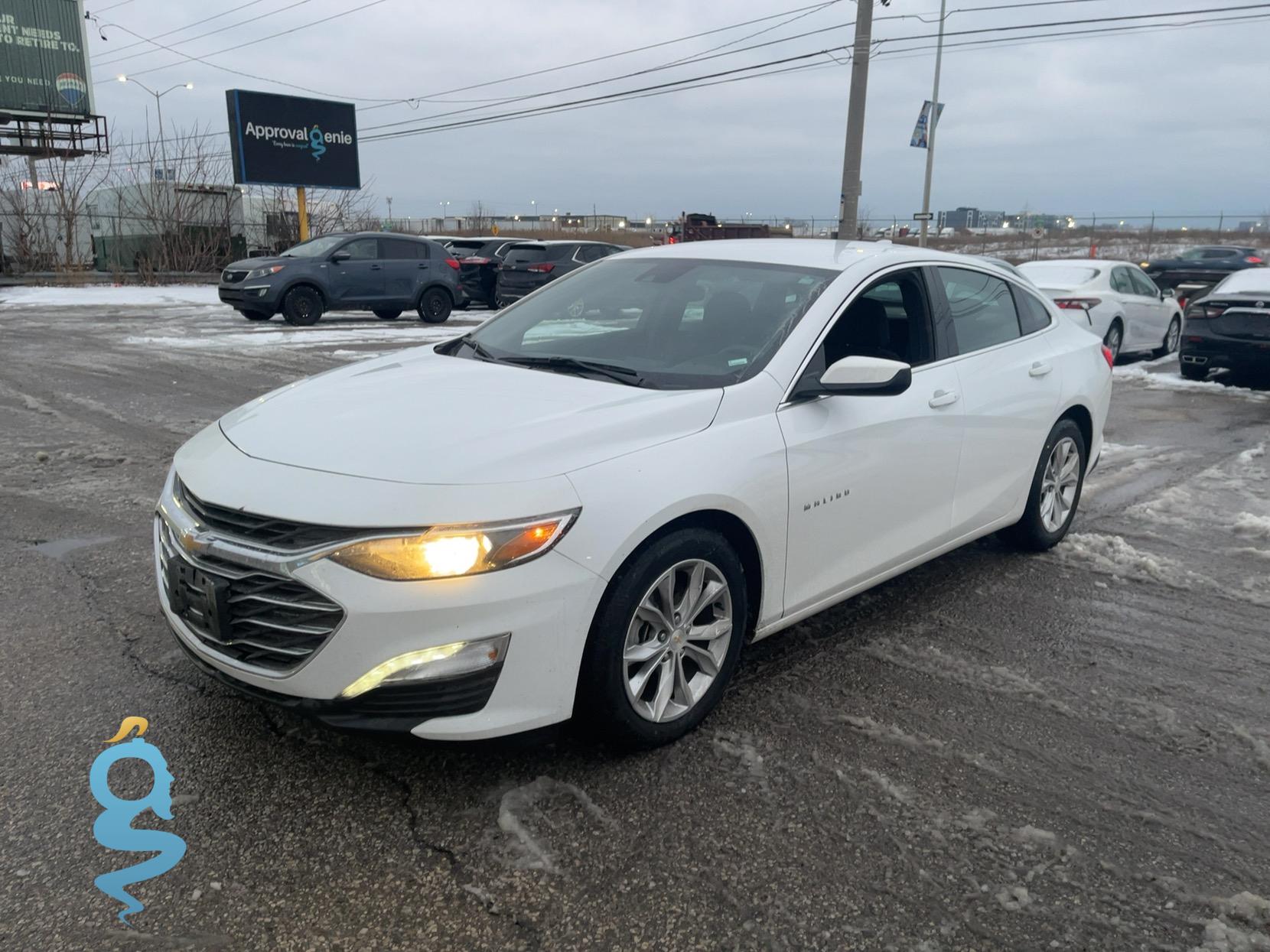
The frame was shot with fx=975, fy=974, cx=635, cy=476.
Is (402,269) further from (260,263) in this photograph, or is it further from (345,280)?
(260,263)

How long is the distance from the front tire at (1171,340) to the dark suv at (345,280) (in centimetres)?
1252

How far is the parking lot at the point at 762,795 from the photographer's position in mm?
2436

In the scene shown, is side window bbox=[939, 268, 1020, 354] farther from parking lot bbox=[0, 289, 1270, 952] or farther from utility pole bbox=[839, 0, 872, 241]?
utility pole bbox=[839, 0, 872, 241]

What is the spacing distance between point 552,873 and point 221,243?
3403 centimetres

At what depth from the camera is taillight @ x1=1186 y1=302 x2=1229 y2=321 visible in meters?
11.5

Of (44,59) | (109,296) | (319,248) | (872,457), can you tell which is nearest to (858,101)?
(319,248)

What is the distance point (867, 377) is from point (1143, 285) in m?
13.0

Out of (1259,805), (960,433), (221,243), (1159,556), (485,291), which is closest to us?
(1259,805)

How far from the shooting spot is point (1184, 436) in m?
8.88

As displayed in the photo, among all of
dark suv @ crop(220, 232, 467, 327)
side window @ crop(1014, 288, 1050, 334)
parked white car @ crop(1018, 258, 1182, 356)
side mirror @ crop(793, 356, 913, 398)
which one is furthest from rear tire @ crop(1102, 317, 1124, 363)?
dark suv @ crop(220, 232, 467, 327)

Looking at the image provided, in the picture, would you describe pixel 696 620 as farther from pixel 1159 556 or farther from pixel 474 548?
pixel 1159 556

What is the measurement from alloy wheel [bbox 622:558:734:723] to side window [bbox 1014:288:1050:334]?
2.75m

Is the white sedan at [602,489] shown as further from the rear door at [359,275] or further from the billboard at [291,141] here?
the billboard at [291,141]

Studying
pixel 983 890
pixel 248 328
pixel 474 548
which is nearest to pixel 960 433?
pixel 983 890
